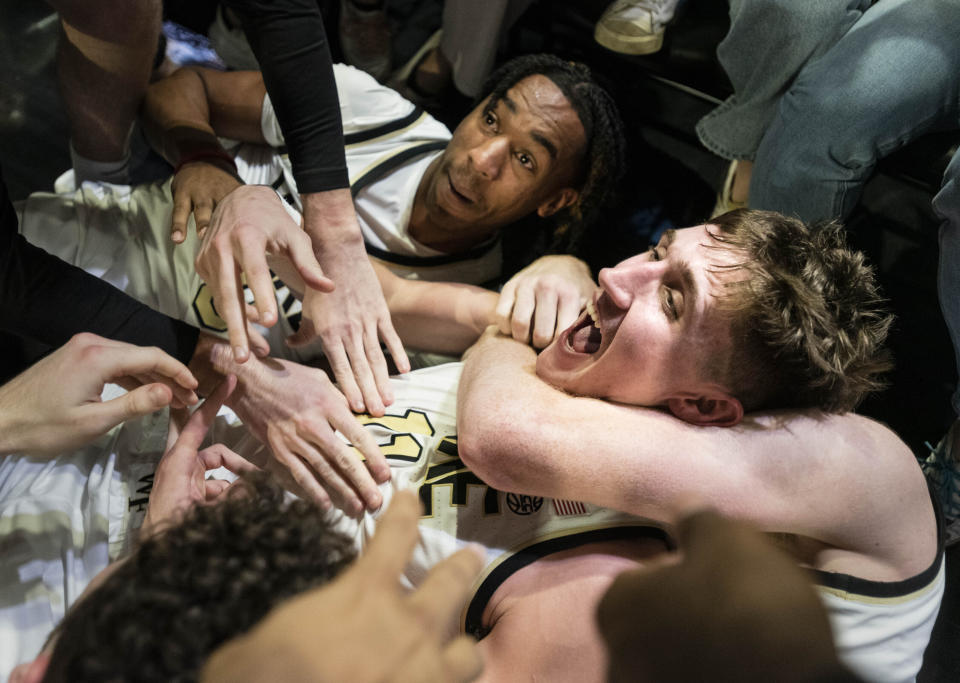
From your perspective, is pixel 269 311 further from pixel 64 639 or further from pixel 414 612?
pixel 414 612

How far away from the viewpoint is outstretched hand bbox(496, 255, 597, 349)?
1.38 m

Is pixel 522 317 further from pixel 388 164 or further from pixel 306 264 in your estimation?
pixel 388 164

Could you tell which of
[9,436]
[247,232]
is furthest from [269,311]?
[9,436]

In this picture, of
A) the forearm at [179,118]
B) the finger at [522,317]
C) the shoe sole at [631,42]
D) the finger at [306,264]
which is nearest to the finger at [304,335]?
the finger at [306,264]

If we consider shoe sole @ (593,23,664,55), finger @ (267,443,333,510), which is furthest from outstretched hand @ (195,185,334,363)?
shoe sole @ (593,23,664,55)

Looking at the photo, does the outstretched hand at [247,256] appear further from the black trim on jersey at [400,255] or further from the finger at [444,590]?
the finger at [444,590]

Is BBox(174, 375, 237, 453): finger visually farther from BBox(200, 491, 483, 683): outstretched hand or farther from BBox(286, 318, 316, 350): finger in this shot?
BBox(200, 491, 483, 683): outstretched hand

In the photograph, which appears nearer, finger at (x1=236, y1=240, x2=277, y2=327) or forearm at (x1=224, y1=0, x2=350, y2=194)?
finger at (x1=236, y1=240, x2=277, y2=327)

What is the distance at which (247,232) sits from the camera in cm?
121

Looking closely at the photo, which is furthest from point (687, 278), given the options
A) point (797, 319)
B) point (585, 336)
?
point (585, 336)

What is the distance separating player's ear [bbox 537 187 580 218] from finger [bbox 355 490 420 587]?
141cm

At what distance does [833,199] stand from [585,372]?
0.73 m

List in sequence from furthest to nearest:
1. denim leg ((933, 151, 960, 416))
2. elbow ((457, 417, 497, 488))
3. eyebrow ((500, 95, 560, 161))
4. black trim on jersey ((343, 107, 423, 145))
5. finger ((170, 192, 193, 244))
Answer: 1. black trim on jersey ((343, 107, 423, 145))
2. eyebrow ((500, 95, 560, 161))
3. finger ((170, 192, 193, 244))
4. denim leg ((933, 151, 960, 416))
5. elbow ((457, 417, 497, 488))

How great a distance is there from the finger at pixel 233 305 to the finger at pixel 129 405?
0.14 meters
